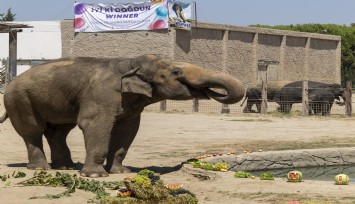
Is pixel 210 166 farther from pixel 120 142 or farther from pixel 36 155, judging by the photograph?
pixel 36 155

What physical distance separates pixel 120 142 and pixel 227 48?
31.8m

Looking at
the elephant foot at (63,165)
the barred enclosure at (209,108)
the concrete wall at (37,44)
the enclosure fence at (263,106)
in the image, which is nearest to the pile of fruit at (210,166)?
the elephant foot at (63,165)

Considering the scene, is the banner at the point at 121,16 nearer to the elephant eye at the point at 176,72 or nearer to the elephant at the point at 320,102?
the elephant at the point at 320,102

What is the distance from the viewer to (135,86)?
1186 cm

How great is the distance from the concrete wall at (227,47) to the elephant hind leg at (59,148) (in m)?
27.5

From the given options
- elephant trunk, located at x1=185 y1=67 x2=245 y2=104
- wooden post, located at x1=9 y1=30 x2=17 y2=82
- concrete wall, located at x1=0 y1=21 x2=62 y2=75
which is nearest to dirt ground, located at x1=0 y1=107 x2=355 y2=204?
elephant trunk, located at x1=185 y1=67 x2=245 y2=104

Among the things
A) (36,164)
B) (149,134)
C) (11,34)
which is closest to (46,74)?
(36,164)

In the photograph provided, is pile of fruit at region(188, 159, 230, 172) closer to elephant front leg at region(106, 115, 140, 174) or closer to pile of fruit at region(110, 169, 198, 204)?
elephant front leg at region(106, 115, 140, 174)

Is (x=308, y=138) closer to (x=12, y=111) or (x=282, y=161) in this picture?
(x=282, y=161)

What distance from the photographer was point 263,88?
31.8m

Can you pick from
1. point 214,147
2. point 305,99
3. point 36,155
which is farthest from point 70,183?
point 305,99

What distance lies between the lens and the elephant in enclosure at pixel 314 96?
3122 centimetres

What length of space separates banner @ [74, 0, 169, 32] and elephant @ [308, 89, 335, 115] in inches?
439

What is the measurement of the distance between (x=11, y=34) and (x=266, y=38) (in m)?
17.2
